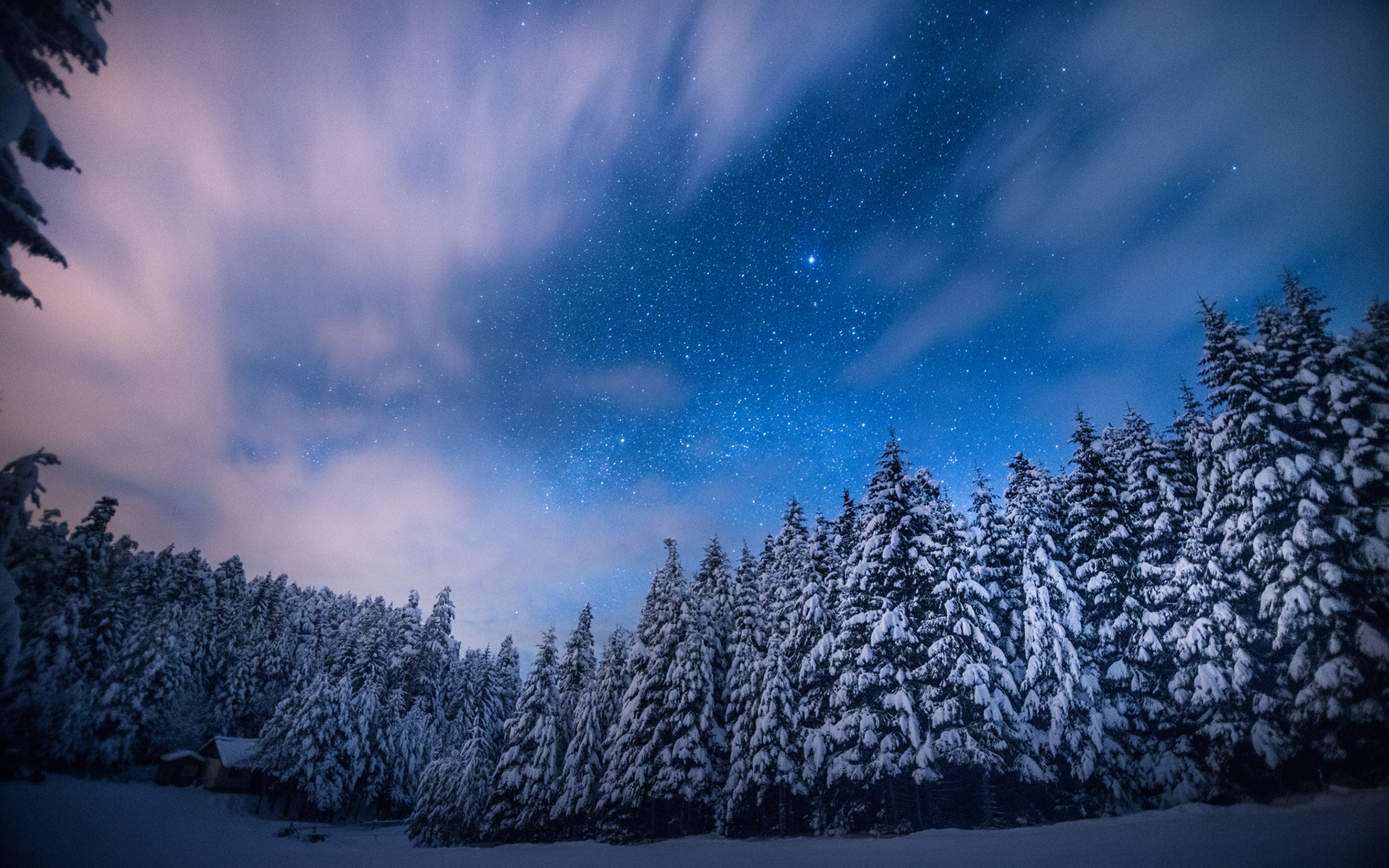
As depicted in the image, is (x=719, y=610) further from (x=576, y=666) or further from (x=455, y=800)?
(x=455, y=800)

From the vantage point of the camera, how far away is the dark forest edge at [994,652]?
1798 cm

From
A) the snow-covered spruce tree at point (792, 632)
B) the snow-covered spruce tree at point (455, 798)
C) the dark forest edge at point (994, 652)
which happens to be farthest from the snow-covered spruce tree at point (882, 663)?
the snow-covered spruce tree at point (455, 798)

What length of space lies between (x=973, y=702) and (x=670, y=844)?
17.3 metres

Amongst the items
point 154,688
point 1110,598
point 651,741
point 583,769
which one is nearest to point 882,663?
point 1110,598

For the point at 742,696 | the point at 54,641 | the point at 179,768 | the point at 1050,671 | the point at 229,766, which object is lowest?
the point at 179,768

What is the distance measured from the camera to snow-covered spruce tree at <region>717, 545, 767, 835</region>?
27.3m

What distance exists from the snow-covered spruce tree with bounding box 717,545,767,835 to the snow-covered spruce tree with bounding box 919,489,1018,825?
8929 mm

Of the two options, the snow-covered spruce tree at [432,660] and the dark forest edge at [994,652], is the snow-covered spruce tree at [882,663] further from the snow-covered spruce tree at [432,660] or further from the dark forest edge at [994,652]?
the snow-covered spruce tree at [432,660]

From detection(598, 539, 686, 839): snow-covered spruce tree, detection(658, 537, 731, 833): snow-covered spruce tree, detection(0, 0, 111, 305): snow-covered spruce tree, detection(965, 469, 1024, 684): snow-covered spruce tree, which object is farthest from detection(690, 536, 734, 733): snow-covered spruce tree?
detection(0, 0, 111, 305): snow-covered spruce tree

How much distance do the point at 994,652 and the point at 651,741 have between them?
18677mm

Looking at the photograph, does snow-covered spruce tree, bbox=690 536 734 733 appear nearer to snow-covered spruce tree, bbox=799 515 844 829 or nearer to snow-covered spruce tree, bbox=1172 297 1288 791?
snow-covered spruce tree, bbox=799 515 844 829

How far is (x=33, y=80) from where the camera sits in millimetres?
9062

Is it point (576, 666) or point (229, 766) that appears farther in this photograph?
point (229, 766)

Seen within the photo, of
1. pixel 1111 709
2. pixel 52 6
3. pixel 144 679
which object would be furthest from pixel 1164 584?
pixel 144 679
